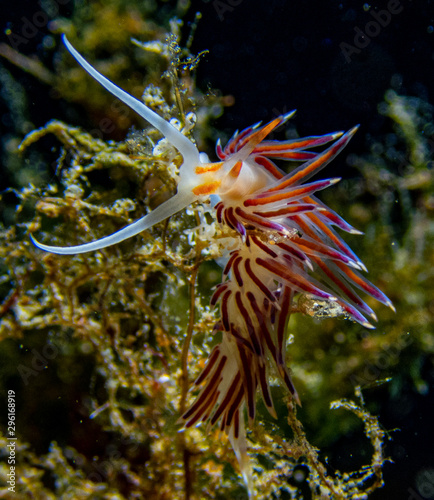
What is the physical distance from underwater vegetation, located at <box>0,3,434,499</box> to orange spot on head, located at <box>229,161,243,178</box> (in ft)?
1.17

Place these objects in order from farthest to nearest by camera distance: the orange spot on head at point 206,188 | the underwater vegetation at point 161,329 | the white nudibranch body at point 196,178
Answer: the underwater vegetation at point 161,329 → the orange spot on head at point 206,188 → the white nudibranch body at point 196,178

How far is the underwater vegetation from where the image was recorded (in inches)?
105

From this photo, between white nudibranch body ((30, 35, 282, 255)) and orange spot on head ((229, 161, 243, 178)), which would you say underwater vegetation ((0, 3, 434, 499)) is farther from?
orange spot on head ((229, 161, 243, 178))

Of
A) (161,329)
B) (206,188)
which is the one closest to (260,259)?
(206,188)

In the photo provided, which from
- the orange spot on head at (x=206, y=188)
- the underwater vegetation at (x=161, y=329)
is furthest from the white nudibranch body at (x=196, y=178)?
the underwater vegetation at (x=161, y=329)

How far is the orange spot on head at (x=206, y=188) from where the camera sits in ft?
6.30

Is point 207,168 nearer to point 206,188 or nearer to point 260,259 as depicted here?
point 206,188

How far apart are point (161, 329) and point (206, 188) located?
140 cm

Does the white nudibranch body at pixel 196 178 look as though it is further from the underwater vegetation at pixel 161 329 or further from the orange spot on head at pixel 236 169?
the underwater vegetation at pixel 161 329

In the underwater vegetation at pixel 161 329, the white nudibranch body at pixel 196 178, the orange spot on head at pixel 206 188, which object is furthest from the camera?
the underwater vegetation at pixel 161 329

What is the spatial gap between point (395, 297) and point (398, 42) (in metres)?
2.69

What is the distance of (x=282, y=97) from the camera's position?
13.9 feet

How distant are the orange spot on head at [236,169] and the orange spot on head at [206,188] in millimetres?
80

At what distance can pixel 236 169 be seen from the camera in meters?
1.92
